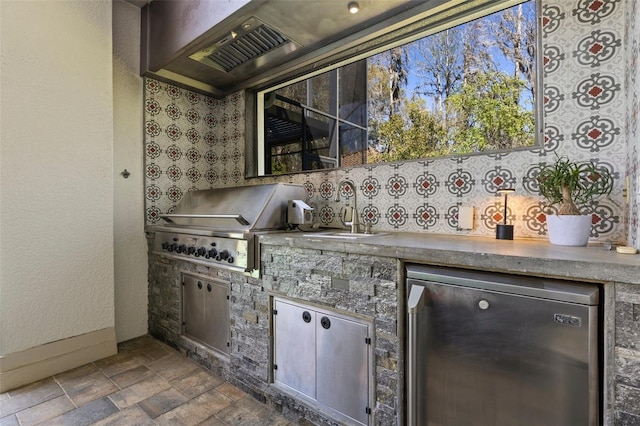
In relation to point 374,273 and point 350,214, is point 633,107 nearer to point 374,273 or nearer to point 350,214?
point 374,273

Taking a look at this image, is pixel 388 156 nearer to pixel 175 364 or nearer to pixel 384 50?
pixel 384 50

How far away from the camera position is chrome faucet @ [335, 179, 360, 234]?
213 cm

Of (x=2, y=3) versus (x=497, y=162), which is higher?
(x=2, y=3)

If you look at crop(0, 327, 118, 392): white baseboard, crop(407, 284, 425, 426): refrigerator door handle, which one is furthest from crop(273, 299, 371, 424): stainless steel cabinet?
crop(0, 327, 118, 392): white baseboard

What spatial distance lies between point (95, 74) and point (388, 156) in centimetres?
237

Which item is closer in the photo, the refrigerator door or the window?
the refrigerator door

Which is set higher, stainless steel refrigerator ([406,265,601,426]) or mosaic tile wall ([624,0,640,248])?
mosaic tile wall ([624,0,640,248])

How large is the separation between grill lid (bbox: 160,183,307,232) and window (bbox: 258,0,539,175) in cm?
50

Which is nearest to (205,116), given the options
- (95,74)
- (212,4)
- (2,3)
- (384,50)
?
(95,74)

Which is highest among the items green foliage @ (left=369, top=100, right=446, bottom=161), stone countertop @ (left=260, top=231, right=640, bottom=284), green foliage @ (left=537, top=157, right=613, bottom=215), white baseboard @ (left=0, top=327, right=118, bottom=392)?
green foliage @ (left=369, top=100, right=446, bottom=161)

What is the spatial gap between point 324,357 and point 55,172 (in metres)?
2.28

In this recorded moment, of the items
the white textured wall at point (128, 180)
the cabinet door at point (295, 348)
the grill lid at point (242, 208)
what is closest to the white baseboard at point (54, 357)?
the white textured wall at point (128, 180)

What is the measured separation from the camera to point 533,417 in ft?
3.40

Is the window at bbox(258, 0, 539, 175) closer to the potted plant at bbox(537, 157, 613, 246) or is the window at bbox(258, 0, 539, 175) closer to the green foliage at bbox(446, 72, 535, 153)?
the green foliage at bbox(446, 72, 535, 153)
